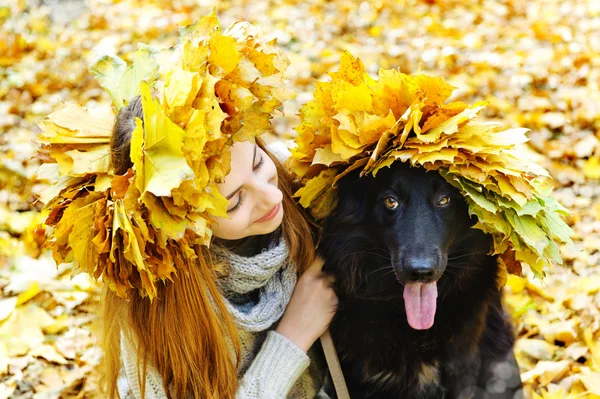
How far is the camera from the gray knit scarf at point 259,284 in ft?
7.11

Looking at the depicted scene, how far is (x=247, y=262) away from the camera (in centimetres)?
216

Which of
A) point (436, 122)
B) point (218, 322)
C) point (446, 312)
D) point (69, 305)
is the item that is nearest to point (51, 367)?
point (69, 305)

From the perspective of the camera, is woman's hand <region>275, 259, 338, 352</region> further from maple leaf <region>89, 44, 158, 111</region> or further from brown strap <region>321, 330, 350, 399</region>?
maple leaf <region>89, 44, 158, 111</region>

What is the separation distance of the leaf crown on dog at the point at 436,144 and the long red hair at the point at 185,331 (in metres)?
0.38

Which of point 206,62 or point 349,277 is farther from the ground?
point 206,62

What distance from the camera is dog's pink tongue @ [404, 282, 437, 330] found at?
82.1 inches

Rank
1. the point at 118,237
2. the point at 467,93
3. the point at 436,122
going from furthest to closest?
the point at 467,93 < the point at 436,122 < the point at 118,237

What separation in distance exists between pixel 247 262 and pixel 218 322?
210mm

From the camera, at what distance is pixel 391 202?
6.95 feet

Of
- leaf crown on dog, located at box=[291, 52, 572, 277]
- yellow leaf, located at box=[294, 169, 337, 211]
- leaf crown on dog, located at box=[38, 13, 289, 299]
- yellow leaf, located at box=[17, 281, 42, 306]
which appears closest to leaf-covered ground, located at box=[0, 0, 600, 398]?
yellow leaf, located at box=[17, 281, 42, 306]

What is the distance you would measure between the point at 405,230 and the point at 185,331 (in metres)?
0.74

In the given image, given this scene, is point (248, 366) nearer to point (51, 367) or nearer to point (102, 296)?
point (102, 296)

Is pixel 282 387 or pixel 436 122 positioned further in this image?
pixel 282 387

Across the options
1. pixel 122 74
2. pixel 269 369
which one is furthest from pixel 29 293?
pixel 122 74
